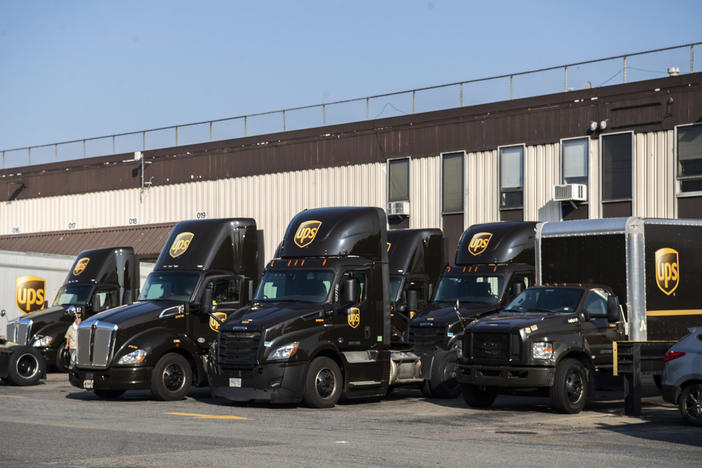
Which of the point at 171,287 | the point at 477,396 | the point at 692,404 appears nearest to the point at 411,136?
the point at 171,287

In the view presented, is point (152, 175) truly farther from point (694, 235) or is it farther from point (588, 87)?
point (694, 235)

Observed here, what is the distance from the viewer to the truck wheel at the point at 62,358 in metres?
27.2

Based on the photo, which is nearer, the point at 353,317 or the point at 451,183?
the point at 353,317

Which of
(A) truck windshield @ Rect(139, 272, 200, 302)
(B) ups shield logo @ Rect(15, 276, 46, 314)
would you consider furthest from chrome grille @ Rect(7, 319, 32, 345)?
(A) truck windshield @ Rect(139, 272, 200, 302)

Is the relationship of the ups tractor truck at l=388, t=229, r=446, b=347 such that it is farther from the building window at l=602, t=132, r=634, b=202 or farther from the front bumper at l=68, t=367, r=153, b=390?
the front bumper at l=68, t=367, r=153, b=390

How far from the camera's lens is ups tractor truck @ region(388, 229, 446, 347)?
2427cm

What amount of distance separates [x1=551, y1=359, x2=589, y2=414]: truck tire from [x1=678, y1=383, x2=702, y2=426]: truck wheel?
2.14m

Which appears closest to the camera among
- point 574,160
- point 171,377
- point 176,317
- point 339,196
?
point 171,377

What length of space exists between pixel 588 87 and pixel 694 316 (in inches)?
478

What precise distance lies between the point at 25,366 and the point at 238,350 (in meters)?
7.71

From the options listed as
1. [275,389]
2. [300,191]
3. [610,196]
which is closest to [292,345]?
[275,389]

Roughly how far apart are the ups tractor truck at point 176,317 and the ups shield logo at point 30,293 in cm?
985

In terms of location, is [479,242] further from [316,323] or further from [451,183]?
[451,183]

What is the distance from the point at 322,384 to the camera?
18.7m
